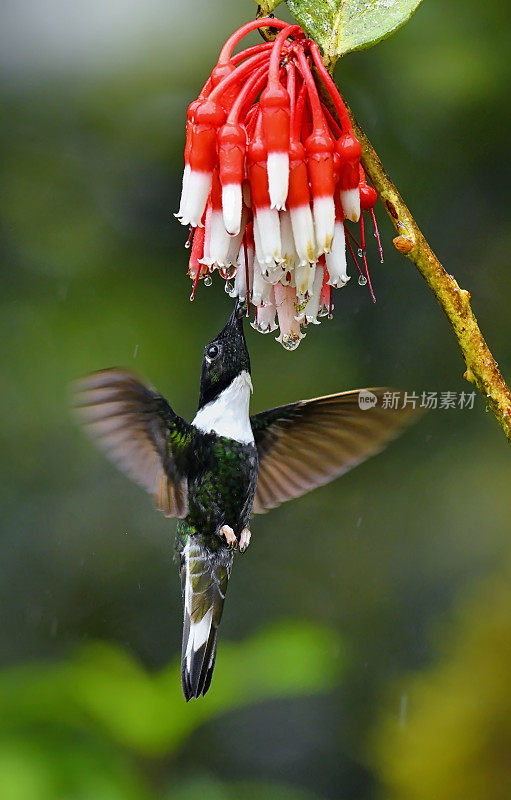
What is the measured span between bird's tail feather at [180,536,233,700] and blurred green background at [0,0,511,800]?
54.3 inches

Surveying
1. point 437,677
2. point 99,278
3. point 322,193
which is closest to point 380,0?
point 322,193

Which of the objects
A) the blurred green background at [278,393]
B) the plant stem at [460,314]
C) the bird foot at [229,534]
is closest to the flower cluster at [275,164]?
the plant stem at [460,314]

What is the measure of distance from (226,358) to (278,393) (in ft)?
5.18

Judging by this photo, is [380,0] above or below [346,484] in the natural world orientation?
above

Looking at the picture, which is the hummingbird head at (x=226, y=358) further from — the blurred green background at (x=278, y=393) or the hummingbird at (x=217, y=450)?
the blurred green background at (x=278, y=393)

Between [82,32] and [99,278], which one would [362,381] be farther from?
[82,32]

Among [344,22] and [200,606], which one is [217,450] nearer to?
[200,606]

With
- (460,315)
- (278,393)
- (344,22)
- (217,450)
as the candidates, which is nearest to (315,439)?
(217,450)

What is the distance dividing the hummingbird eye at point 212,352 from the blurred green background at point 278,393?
149cm

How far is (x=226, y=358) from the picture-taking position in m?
1.05

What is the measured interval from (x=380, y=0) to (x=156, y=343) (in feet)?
6.04

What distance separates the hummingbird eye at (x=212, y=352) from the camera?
3.43ft

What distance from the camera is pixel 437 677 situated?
2.61m

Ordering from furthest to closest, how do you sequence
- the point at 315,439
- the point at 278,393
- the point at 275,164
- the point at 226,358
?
the point at 278,393 < the point at 315,439 < the point at 226,358 < the point at 275,164
